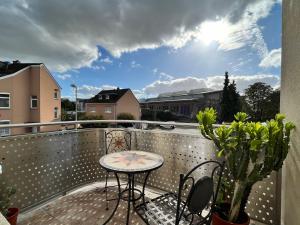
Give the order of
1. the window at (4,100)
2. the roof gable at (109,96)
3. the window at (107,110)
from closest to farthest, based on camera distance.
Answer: the window at (4,100), the window at (107,110), the roof gable at (109,96)

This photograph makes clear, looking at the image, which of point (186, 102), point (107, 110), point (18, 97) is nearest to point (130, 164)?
point (18, 97)

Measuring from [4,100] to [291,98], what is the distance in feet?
46.3

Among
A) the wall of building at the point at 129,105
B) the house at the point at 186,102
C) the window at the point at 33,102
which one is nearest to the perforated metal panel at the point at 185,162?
the house at the point at 186,102

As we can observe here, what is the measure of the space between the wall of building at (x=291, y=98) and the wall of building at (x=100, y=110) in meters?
18.7

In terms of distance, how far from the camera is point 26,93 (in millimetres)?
12453

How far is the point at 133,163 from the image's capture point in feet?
5.81

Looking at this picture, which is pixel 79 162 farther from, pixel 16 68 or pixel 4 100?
pixel 16 68

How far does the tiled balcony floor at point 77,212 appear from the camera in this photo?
6.33 feet

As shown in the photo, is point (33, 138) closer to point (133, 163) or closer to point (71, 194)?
point (71, 194)

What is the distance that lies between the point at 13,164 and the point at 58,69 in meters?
16.8

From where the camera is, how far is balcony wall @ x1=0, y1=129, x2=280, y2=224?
184 cm

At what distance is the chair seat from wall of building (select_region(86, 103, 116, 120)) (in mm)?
18330

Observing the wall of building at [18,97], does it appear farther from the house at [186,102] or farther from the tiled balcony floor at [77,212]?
the tiled balcony floor at [77,212]

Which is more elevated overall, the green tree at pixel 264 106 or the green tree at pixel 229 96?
the green tree at pixel 229 96
